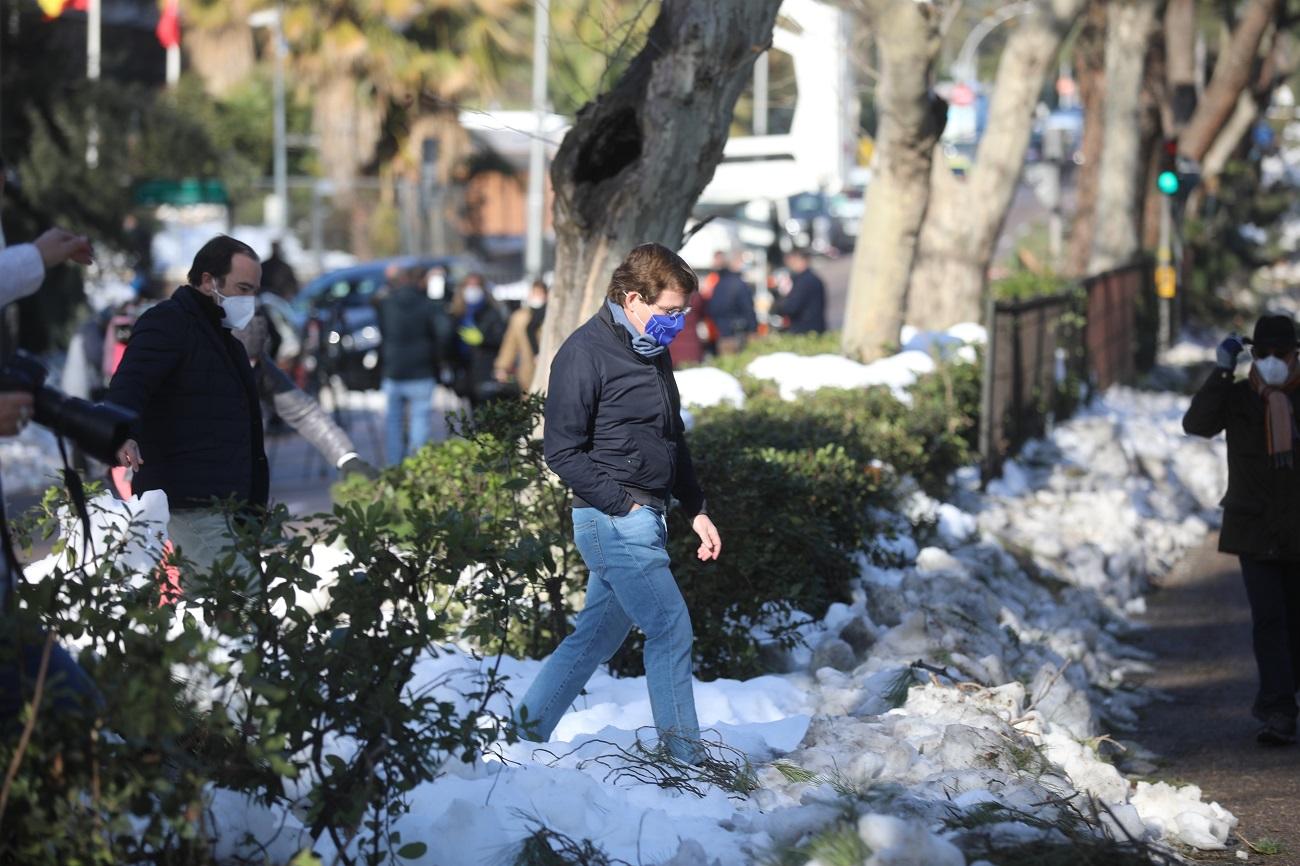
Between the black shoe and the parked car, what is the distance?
9.12 meters

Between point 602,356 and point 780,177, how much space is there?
22.3 metres

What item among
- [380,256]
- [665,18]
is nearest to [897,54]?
[665,18]

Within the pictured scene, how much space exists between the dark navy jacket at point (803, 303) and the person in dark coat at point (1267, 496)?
36.2 feet

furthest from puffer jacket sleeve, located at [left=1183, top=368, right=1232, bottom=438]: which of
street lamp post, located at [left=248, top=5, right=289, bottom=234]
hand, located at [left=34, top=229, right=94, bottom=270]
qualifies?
street lamp post, located at [left=248, top=5, right=289, bottom=234]

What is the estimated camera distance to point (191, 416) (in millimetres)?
5930

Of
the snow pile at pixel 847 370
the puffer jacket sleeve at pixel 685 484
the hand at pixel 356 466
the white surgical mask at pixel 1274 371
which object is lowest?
the snow pile at pixel 847 370

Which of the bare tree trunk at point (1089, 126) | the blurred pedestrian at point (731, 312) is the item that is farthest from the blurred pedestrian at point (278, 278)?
the bare tree trunk at point (1089, 126)

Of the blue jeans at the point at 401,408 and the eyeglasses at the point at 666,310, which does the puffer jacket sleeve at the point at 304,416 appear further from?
the blue jeans at the point at 401,408

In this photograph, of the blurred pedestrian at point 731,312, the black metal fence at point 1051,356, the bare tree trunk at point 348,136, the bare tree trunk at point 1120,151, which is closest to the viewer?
the black metal fence at point 1051,356

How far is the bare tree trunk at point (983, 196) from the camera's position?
691 inches

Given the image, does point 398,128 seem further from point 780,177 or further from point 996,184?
point 996,184

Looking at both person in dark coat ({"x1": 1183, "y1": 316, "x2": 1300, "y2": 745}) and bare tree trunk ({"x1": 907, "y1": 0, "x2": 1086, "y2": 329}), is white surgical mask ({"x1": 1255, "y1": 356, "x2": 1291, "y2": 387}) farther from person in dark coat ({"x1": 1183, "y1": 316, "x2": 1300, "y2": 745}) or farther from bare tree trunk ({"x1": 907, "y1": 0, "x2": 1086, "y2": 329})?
bare tree trunk ({"x1": 907, "y1": 0, "x2": 1086, "y2": 329})

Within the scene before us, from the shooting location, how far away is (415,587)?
14.3 feet

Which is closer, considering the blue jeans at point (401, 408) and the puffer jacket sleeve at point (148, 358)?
the puffer jacket sleeve at point (148, 358)
